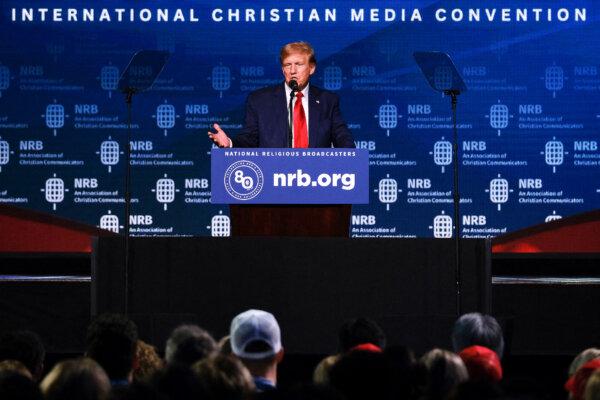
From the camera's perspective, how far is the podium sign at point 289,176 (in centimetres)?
587

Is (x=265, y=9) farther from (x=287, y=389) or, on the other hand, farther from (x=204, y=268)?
(x=287, y=389)

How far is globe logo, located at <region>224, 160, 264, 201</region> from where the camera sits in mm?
5867

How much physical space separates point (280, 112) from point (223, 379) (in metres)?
4.06

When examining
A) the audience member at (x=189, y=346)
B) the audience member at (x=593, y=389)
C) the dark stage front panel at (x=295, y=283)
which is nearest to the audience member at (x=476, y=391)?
the audience member at (x=593, y=389)

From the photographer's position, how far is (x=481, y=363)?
3.78m

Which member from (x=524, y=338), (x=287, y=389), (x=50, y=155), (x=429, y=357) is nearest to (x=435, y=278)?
(x=524, y=338)

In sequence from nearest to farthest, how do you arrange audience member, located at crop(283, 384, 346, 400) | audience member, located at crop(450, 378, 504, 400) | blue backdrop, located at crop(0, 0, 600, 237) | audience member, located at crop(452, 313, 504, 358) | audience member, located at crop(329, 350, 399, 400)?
1. audience member, located at crop(283, 384, 346, 400)
2. audience member, located at crop(450, 378, 504, 400)
3. audience member, located at crop(329, 350, 399, 400)
4. audience member, located at crop(452, 313, 504, 358)
5. blue backdrop, located at crop(0, 0, 600, 237)

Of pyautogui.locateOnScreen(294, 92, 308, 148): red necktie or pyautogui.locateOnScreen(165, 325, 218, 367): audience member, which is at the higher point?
pyautogui.locateOnScreen(294, 92, 308, 148): red necktie

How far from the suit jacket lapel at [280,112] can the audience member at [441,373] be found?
3563mm

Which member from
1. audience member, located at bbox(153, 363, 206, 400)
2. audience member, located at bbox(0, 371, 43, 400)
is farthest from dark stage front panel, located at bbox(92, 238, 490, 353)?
audience member, located at bbox(0, 371, 43, 400)

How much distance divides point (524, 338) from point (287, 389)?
13.3 ft

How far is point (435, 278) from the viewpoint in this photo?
609cm

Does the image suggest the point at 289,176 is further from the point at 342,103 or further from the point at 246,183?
the point at 342,103

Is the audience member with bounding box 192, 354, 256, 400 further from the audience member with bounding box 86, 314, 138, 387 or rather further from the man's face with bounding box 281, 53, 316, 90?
the man's face with bounding box 281, 53, 316, 90
